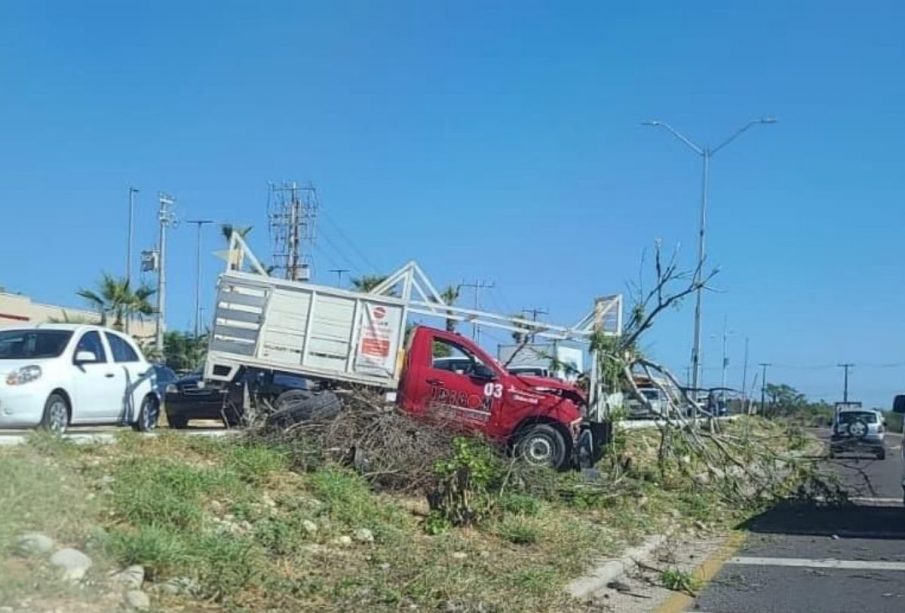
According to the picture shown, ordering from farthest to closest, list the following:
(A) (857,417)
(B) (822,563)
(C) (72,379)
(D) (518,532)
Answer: (A) (857,417), (C) (72,379), (B) (822,563), (D) (518,532)

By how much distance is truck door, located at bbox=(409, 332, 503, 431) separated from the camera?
15938mm

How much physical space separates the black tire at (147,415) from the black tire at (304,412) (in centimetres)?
269

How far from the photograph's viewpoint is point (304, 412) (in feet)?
45.8

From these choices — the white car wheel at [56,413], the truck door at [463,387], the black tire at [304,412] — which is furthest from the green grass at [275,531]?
the truck door at [463,387]

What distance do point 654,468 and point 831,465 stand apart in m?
3.05

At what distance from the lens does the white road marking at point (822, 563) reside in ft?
35.4

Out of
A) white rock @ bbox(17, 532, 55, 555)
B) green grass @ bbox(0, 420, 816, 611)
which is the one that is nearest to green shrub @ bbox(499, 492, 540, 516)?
green grass @ bbox(0, 420, 816, 611)

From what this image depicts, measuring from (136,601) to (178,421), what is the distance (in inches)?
521

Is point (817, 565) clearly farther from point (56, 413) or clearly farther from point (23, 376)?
point (23, 376)

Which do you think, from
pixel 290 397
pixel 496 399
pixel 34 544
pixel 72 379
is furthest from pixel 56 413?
pixel 34 544

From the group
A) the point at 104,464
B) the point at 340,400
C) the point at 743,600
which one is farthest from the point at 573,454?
the point at 104,464

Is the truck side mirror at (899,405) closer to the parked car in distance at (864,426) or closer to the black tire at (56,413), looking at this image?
the black tire at (56,413)

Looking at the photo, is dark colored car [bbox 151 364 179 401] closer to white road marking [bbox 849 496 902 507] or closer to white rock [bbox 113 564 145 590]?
white rock [bbox 113 564 145 590]

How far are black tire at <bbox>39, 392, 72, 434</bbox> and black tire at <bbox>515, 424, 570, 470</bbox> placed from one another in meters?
6.44
